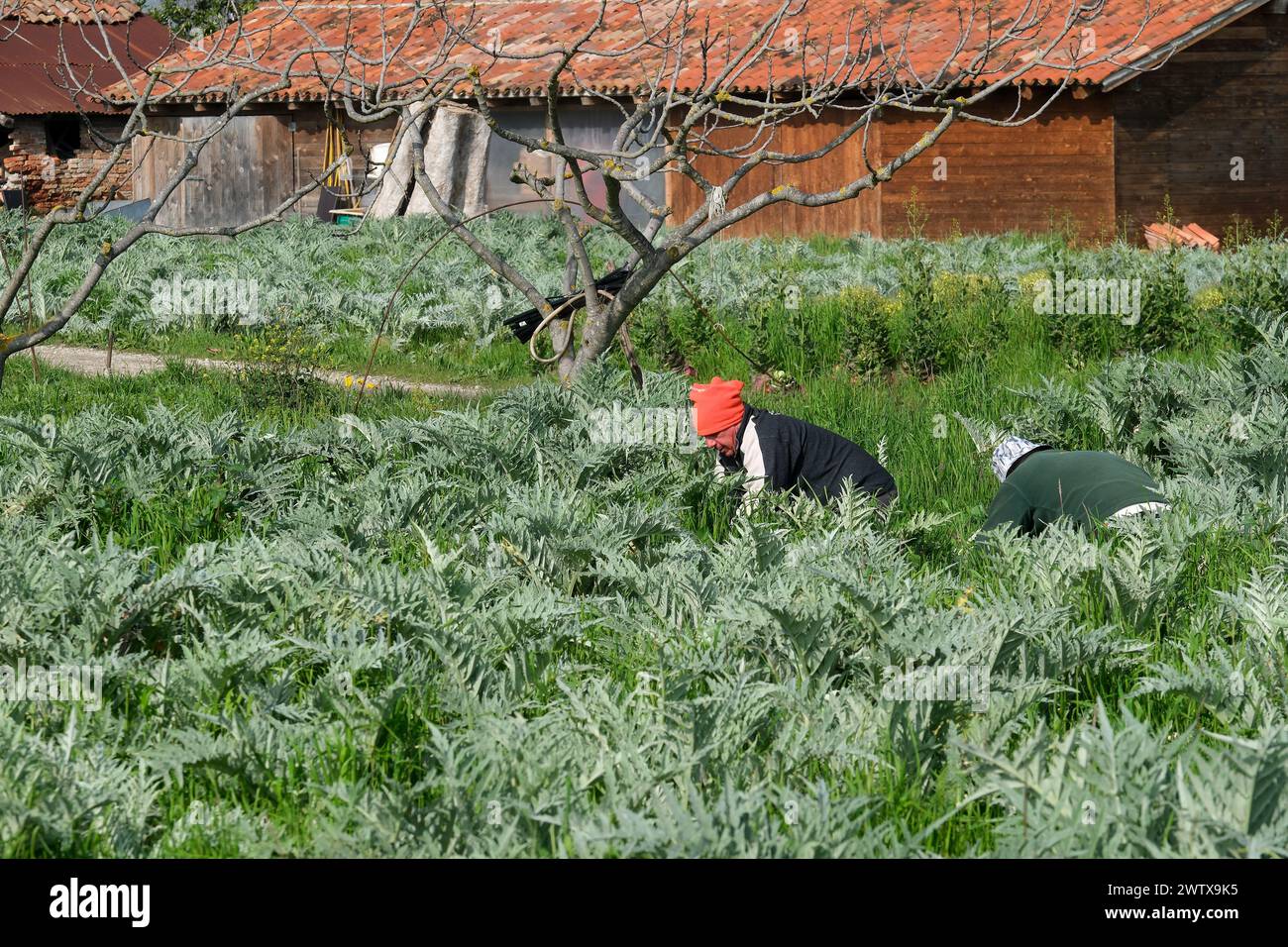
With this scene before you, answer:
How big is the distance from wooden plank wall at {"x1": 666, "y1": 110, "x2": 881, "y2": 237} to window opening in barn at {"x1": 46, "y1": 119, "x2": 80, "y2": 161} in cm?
1637

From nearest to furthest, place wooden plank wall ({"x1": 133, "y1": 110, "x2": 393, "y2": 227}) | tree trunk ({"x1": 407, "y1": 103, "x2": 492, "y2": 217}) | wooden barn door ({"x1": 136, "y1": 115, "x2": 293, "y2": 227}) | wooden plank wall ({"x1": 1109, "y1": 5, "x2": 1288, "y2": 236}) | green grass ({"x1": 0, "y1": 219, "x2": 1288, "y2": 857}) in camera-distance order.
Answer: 1. green grass ({"x1": 0, "y1": 219, "x2": 1288, "y2": 857})
2. wooden plank wall ({"x1": 1109, "y1": 5, "x2": 1288, "y2": 236})
3. tree trunk ({"x1": 407, "y1": 103, "x2": 492, "y2": 217})
4. wooden plank wall ({"x1": 133, "y1": 110, "x2": 393, "y2": 227})
5. wooden barn door ({"x1": 136, "y1": 115, "x2": 293, "y2": 227})

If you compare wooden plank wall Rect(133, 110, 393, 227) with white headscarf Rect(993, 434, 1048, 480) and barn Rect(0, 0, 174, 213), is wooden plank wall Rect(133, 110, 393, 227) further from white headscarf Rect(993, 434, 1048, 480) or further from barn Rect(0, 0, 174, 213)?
white headscarf Rect(993, 434, 1048, 480)

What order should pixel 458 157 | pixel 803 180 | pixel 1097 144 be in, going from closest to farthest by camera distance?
pixel 1097 144
pixel 803 180
pixel 458 157

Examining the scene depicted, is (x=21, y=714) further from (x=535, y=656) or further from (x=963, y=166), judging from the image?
(x=963, y=166)

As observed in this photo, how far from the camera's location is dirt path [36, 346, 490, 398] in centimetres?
1137

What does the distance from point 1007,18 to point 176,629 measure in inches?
820

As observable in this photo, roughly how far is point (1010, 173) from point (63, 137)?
22326mm

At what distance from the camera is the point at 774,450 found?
7.14m

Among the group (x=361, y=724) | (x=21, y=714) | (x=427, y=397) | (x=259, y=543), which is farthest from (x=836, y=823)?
(x=427, y=397)

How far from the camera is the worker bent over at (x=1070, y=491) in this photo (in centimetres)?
631

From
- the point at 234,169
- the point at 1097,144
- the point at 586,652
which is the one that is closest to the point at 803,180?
the point at 1097,144

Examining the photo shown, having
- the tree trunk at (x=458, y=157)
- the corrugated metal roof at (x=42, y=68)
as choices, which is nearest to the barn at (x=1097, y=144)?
the tree trunk at (x=458, y=157)

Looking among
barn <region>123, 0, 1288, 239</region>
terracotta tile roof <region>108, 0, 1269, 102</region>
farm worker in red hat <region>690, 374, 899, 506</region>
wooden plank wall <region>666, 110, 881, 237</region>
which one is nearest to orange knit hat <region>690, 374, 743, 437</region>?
farm worker in red hat <region>690, 374, 899, 506</region>

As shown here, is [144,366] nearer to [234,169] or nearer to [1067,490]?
[1067,490]
